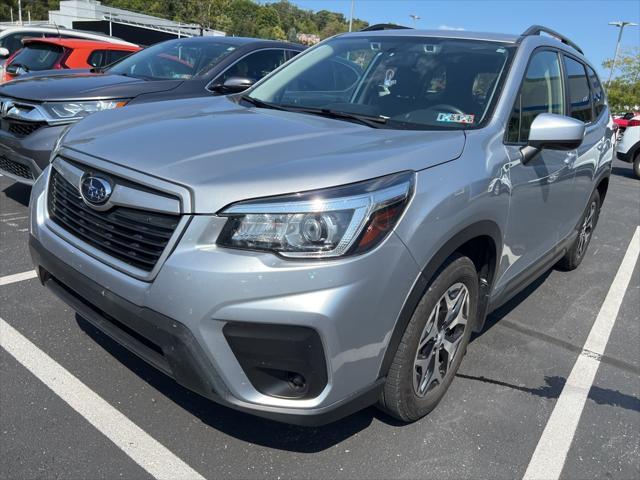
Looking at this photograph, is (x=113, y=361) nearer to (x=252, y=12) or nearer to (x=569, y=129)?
(x=569, y=129)

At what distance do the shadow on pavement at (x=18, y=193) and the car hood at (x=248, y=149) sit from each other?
10.7 ft

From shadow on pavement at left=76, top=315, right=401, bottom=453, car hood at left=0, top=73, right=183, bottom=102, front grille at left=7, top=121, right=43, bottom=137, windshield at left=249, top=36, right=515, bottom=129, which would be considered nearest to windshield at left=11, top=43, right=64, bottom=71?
car hood at left=0, top=73, right=183, bottom=102

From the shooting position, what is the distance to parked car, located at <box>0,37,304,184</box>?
14.9 feet

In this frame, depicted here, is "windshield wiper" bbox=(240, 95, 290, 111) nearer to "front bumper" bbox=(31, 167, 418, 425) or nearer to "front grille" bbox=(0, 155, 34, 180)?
"front bumper" bbox=(31, 167, 418, 425)

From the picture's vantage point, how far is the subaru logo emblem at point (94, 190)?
7.13ft

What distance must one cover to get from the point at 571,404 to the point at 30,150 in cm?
424

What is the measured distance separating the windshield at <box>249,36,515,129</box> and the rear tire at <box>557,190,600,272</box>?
2237mm

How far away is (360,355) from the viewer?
6.58 feet

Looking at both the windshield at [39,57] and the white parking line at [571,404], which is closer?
the white parking line at [571,404]

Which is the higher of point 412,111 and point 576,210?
point 412,111

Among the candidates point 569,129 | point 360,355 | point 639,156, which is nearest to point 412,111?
point 569,129

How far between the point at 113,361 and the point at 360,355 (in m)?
1.54

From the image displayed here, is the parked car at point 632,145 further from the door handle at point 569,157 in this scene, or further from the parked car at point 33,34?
the parked car at point 33,34

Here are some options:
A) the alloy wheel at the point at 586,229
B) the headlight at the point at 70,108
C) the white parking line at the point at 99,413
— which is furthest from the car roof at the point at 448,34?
the white parking line at the point at 99,413
